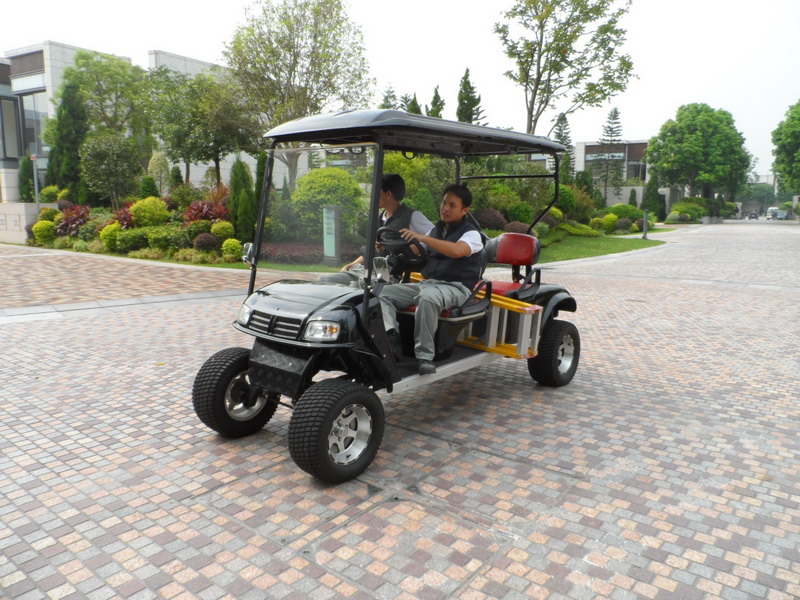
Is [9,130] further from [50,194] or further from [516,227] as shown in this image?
[516,227]

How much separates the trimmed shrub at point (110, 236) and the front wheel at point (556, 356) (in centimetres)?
1546

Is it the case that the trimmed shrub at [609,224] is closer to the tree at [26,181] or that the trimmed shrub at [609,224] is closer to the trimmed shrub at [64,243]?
the trimmed shrub at [64,243]

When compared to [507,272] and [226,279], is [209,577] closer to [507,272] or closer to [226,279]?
[226,279]

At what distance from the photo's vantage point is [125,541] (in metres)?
2.88

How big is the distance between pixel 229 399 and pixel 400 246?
5.12 feet

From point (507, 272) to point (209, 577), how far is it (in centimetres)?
1287

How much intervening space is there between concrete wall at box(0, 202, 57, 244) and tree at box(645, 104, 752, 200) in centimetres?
5286

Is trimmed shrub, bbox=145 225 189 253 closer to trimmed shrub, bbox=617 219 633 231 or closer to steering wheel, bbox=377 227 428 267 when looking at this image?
steering wheel, bbox=377 227 428 267

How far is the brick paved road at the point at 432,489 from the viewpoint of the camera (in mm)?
2623

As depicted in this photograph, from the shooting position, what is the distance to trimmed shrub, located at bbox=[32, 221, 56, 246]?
1994cm

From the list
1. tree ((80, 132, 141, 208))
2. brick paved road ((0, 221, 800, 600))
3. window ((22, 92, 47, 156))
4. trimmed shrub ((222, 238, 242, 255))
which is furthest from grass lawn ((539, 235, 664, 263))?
window ((22, 92, 47, 156))

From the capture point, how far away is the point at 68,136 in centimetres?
2350

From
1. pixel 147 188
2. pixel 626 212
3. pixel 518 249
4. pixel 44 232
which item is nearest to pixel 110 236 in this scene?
pixel 147 188

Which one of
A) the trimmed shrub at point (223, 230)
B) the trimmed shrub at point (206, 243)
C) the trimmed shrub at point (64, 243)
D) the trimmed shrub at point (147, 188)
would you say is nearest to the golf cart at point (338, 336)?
the trimmed shrub at point (206, 243)
